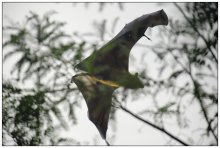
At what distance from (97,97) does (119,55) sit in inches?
10.4

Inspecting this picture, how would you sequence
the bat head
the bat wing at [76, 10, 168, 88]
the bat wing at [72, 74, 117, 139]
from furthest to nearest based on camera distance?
the bat head → the bat wing at [72, 74, 117, 139] → the bat wing at [76, 10, 168, 88]

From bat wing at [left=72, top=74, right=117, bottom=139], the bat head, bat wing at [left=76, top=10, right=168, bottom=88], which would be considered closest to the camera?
bat wing at [left=76, top=10, right=168, bottom=88]

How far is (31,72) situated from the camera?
2490 millimetres

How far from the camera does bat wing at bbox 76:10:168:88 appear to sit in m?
1.19

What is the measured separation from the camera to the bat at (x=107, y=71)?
3.92 ft

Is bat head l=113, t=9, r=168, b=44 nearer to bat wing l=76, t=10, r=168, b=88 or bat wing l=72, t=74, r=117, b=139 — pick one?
bat wing l=76, t=10, r=168, b=88

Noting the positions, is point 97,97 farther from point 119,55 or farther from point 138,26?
point 138,26

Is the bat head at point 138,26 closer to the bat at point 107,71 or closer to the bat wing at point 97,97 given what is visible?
the bat at point 107,71

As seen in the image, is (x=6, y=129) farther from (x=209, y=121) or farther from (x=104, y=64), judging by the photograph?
(x=209, y=121)

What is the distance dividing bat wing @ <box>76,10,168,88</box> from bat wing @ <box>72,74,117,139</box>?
0.30ft

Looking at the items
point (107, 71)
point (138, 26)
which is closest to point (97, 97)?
point (107, 71)

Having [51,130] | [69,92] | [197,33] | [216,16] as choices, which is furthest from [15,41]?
[216,16]

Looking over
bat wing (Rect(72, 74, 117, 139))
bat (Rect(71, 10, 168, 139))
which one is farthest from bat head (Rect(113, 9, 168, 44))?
bat wing (Rect(72, 74, 117, 139))

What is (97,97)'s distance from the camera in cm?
134
